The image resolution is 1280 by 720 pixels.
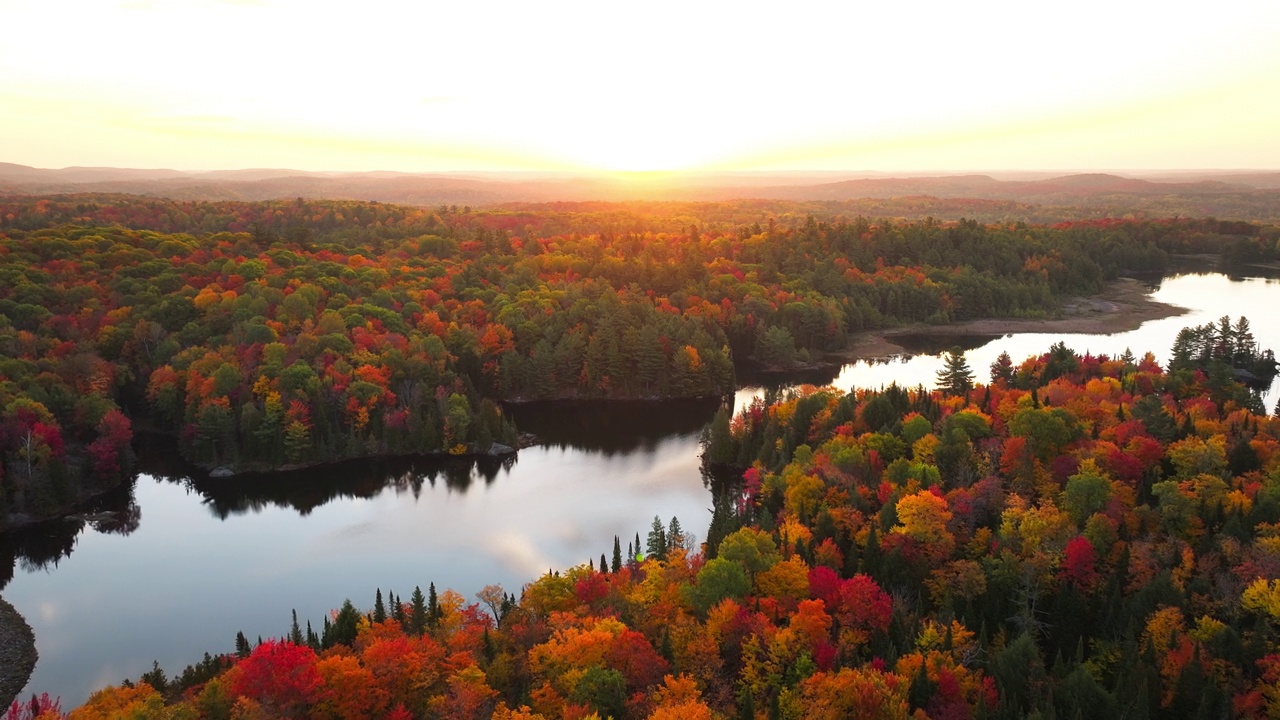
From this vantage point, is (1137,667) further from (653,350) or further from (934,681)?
(653,350)

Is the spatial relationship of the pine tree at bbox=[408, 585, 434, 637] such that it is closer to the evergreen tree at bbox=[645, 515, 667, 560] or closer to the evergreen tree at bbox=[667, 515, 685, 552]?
the evergreen tree at bbox=[645, 515, 667, 560]

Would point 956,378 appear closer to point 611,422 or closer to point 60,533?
point 611,422

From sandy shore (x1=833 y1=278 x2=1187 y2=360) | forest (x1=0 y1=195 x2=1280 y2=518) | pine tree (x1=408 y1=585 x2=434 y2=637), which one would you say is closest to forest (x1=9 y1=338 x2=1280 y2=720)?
pine tree (x1=408 y1=585 x2=434 y2=637)

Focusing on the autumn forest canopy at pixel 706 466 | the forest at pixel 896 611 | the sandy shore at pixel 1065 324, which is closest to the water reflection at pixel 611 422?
the autumn forest canopy at pixel 706 466

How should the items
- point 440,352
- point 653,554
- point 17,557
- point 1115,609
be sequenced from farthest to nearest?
1. point 440,352
2. point 17,557
3. point 653,554
4. point 1115,609

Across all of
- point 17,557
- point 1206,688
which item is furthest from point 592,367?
point 1206,688

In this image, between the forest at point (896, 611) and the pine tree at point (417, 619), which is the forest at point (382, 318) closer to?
the forest at point (896, 611)

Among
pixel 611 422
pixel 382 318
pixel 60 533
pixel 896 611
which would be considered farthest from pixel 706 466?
pixel 60 533
